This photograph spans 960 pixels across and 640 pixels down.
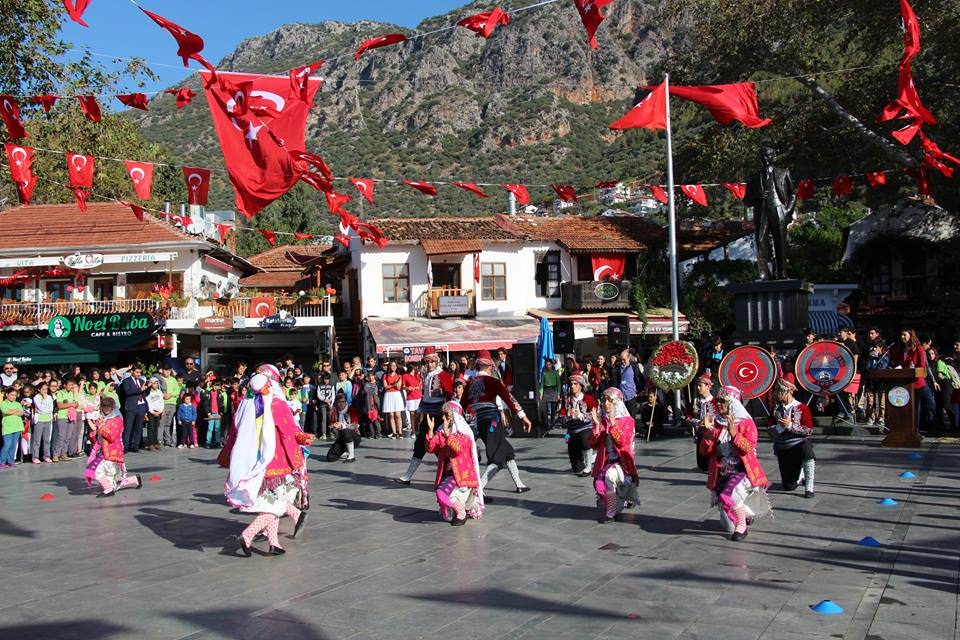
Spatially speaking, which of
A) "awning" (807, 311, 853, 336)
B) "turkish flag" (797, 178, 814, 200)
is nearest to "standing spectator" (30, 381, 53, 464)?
"turkish flag" (797, 178, 814, 200)

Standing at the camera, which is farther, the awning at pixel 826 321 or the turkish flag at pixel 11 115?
the awning at pixel 826 321

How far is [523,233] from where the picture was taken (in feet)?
120

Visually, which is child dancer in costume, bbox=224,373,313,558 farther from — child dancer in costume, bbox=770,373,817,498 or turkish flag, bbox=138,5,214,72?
child dancer in costume, bbox=770,373,817,498

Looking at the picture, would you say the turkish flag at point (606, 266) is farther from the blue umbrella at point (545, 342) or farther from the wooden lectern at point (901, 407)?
the wooden lectern at point (901, 407)

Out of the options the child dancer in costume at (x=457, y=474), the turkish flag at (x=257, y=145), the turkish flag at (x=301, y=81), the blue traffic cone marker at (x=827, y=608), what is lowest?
the blue traffic cone marker at (x=827, y=608)

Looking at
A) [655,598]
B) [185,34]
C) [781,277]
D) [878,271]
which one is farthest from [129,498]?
[878,271]

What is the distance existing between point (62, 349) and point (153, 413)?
15.5 meters

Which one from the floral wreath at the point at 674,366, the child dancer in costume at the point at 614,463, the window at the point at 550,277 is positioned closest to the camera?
the child dancer in costume at the point at 614,463

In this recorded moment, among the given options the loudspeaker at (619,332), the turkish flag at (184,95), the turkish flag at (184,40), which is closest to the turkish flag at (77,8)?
the turkish flag at (184,40)

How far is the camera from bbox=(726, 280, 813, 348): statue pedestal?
50.3ft

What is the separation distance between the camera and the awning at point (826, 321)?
31000 millimetres

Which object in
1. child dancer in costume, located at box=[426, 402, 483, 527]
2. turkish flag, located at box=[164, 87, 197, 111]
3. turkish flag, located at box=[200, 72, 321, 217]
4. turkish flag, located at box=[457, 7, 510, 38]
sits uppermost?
turkish flag, located at box=[457, 7, 510, 38]

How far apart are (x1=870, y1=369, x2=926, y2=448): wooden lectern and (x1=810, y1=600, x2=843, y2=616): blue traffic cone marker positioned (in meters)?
8.72

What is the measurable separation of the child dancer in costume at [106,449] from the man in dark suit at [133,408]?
654cm
